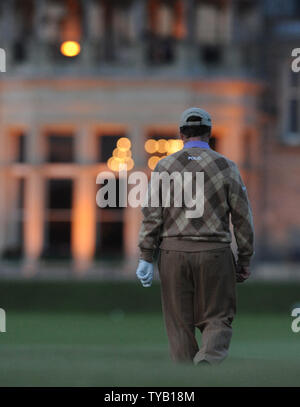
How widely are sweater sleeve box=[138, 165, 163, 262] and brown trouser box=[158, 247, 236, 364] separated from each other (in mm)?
118

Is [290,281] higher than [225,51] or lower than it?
lower

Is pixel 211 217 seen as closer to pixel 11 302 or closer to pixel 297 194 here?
pixel 11 302

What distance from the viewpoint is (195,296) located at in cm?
667

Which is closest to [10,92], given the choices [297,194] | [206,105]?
[206,105]

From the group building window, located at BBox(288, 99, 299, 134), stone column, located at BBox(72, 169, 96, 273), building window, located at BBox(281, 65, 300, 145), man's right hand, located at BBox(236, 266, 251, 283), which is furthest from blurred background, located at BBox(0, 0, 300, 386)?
man's right hand, located at BBox(236, 266, 251, 283)

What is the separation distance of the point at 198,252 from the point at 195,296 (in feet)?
0.86

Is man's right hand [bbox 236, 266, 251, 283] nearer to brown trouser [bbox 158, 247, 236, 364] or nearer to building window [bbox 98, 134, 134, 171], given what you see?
brown trouser [bbox 158, 247, 236, 364]

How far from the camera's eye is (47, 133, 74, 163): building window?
818 inches

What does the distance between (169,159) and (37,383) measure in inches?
80.6

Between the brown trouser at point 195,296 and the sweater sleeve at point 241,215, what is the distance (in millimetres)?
112

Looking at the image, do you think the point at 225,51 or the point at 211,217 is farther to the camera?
the point at 225,51

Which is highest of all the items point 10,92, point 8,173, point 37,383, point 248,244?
point 10,92

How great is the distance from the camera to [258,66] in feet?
71.8

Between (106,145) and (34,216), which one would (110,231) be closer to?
(34,216)
